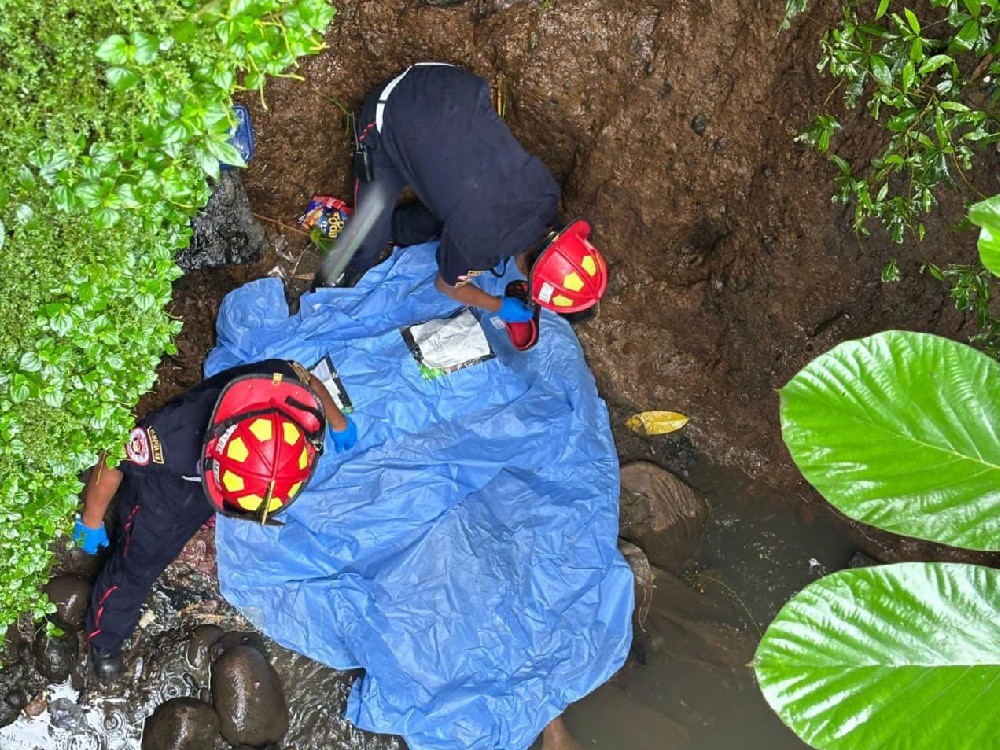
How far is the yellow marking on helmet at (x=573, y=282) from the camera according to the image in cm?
320

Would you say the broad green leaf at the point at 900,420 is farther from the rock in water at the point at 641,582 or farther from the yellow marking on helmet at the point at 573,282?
the rock in water at the point at 641,582

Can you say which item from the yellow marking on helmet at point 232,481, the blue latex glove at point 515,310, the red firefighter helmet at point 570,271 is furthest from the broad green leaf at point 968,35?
the yellow marking on helmet at point 232,481

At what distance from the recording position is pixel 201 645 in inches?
132

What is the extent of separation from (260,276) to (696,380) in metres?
2.13

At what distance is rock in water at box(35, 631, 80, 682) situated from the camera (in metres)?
3.14

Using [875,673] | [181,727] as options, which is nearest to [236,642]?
[181,727]

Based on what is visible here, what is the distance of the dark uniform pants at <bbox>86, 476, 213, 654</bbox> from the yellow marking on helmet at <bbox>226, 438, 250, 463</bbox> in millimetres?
473

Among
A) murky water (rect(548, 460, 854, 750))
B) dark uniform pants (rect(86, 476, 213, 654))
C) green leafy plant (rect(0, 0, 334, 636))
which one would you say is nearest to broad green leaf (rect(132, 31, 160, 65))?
green leafy plant (rect(0, 0, 334, 636))

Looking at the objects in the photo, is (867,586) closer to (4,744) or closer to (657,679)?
(657,679)

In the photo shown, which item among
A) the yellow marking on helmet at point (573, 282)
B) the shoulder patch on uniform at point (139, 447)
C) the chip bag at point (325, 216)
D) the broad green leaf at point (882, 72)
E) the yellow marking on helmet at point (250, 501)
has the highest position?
the broad green leaf at point (882, 72)

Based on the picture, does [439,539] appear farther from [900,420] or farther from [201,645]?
[900,420]

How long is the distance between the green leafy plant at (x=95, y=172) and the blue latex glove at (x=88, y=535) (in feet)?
3.15

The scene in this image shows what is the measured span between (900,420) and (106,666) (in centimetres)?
335

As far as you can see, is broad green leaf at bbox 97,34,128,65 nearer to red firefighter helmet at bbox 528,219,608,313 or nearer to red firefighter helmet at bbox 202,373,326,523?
red firefighter helmet at bbox 202,373,326,523
